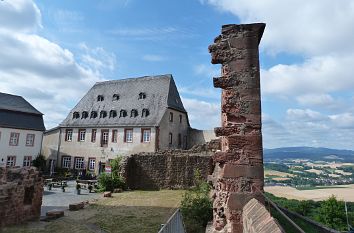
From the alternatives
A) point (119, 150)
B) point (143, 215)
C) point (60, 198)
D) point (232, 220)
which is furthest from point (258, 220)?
point (119, 150)

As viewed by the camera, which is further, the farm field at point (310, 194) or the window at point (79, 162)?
the farm field at point (310, 194)

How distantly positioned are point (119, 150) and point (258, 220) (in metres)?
30.9

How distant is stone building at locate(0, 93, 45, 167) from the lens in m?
32.9

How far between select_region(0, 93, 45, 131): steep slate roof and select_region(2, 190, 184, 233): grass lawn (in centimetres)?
2125

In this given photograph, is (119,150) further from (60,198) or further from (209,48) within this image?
(209,48)

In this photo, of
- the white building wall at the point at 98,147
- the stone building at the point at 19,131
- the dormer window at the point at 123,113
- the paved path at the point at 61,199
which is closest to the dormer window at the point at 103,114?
the white building wall at the point at 98,147

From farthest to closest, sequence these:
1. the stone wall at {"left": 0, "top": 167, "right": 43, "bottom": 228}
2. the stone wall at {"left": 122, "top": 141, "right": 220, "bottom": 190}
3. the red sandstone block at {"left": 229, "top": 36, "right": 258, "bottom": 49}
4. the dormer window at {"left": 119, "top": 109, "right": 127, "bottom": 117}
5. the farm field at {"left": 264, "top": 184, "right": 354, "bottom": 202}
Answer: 1. the farm field at {"left": 264, "top": 184, "right": 354, "bottom": 202}
2. the dormer window at {"left": 119, "top": 109, "right": 127, "bottom": 117}
3. the stone wall at {"left": 122, "top": 141, "right": 220, "bottom": 190}
4. the stone wall at {"left": 0, "top": 167, "right": 43, "bottom": 228}
5. the red sandstone block at {"left": 229, "top": 36, "right": 258, "bottom": 49}

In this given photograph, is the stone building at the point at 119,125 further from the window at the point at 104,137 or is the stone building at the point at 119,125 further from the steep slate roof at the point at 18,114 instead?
the steep slate roof at the point at 18,114

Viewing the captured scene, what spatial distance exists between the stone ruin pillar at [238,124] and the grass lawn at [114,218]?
585 cm

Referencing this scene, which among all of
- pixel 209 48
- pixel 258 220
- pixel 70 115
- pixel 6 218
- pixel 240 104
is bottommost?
pixel 6 218

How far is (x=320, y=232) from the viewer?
15.2 meters

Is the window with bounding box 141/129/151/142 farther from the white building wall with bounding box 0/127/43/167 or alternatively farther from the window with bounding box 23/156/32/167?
the window with bounding box 23/156/32/167

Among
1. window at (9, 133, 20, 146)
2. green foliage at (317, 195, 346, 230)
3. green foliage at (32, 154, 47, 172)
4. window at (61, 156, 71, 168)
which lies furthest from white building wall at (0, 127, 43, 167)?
green foliage at (317, 195, 346, 230)

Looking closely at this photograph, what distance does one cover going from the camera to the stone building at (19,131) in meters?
32.9
